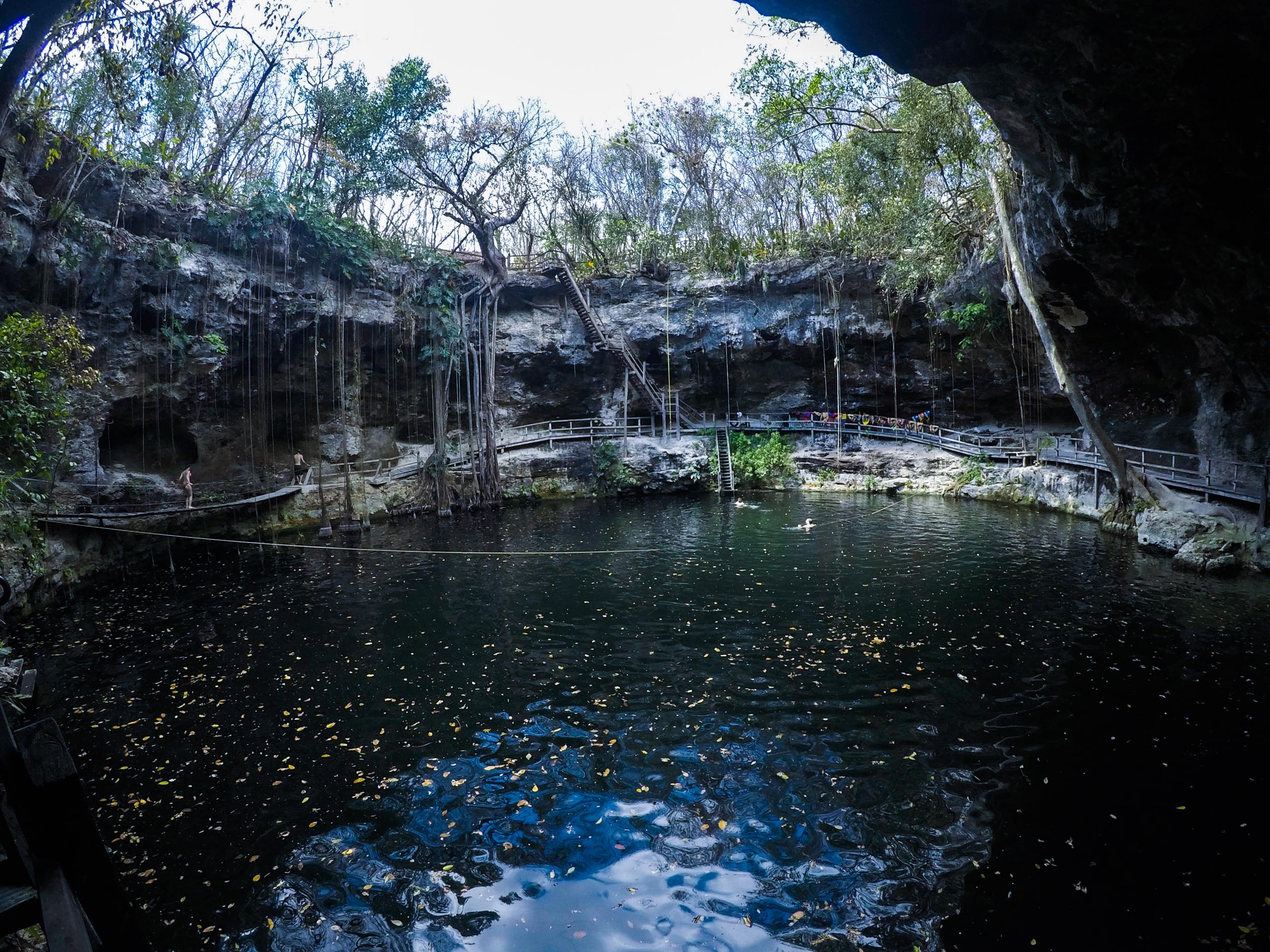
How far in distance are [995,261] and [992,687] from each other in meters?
16.8

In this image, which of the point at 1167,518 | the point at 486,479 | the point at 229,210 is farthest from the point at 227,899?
the point at 229,210

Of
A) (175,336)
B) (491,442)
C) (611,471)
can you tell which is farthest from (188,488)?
(611,471)

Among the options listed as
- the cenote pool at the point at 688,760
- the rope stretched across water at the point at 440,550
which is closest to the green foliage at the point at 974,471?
the cenote pool at the point at 688,760

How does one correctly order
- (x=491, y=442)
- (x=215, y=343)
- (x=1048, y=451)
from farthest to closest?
(x=491, y=442) → (x=1048, y=451) → (x=215, y=343)

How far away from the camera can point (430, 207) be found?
29391 millimetres

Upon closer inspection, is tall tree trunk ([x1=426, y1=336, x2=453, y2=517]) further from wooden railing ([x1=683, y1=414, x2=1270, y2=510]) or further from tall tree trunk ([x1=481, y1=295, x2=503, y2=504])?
wooden railing ([x1=683, y1=414, x2=1270, y2=510])

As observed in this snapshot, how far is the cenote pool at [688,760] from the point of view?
4289 mm

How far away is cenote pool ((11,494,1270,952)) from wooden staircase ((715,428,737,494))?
493 inches

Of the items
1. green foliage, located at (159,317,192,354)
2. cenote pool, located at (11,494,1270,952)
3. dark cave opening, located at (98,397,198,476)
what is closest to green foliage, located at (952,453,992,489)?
cenote pool, located at (11,494,1270,952)

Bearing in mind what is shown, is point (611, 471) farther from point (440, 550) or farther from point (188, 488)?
point (188, 488)

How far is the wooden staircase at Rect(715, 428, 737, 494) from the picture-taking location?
24.8 m

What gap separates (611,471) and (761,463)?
226 inches

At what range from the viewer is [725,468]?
25.3m

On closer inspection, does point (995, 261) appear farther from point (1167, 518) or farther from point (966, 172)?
point (1167, 518)
